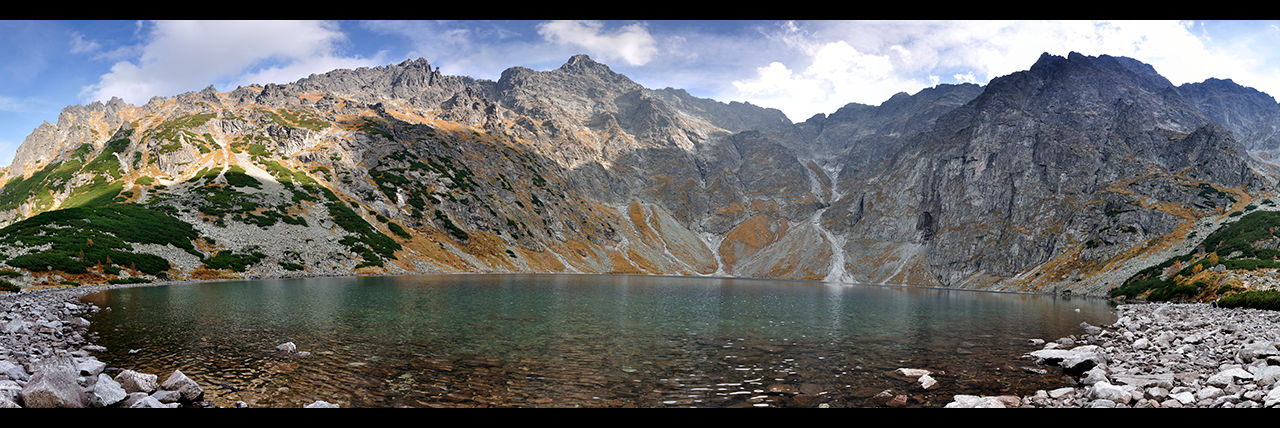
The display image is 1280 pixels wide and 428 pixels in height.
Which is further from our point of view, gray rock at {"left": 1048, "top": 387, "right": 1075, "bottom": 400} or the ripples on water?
the ripples on water

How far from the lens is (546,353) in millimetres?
31516

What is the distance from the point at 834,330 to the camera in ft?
151

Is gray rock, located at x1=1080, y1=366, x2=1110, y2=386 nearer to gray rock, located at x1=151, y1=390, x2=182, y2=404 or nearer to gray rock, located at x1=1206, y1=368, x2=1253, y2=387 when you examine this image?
gray rock, located at x1=1206, y1=368, x2=1253, y2=387

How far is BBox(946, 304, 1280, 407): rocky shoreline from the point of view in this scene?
17.9 meters

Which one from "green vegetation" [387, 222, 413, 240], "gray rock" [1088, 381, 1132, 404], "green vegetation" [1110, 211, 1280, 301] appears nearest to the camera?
"gray rock" [1088, 381, 1132, 404]

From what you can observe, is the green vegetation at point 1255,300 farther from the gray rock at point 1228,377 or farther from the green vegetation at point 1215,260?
the gray rock at point 1228,377

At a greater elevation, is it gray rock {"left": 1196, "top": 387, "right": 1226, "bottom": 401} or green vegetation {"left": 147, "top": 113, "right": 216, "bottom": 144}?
green vegetation {"left": 147, "top": 113, "right": 216, "bottom": 144}

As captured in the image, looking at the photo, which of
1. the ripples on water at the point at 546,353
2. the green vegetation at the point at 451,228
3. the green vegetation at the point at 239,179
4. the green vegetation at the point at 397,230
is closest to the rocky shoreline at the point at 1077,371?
the ripples on water at the point at 546,353

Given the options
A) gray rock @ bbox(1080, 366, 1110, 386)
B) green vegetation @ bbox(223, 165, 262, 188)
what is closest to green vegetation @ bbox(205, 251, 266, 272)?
green vegetation @ bbox(223, 165, 262, 188)

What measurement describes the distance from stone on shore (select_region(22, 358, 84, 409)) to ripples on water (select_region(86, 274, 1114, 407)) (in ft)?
16.4

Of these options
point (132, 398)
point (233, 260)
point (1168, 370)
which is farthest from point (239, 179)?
point (1168, 370)

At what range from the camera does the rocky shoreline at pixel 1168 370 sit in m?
17.9

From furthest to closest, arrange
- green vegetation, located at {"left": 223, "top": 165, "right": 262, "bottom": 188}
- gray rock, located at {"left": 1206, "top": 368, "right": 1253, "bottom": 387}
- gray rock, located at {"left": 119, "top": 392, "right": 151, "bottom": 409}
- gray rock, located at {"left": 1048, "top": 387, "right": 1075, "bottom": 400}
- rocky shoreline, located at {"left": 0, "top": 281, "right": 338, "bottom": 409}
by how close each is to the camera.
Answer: green vegetation, located at {"left": 223, "top": 165, "right": 262, "bottom": 188} < gray rock, located at {"left": 1048, "top": 387, "right": 1075, "bottom": 400} < gray rock, located at {"left": 1206, "top": 368, "right": 1253, "bottom": 387} < gray rock, located at {"left": 119, "top": 392, "right": 151, "bottom": 409} < rocky shoreline, located at {"left": 0, "top": 281, "right": 338, "bottom": 409}

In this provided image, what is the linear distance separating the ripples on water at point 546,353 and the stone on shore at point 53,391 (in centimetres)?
499
